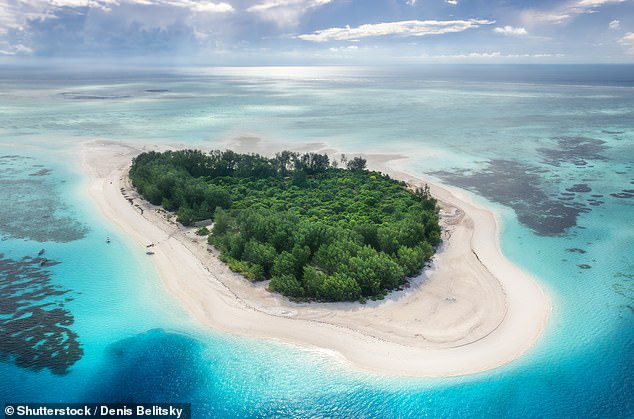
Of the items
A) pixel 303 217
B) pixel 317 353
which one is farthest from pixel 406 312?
pixel 303 217

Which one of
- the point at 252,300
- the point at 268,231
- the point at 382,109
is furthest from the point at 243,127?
the point at 252,300

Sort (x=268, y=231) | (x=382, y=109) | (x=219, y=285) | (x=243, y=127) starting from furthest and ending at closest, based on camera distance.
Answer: (x=382, y=109) < (x=243, y=127) < (x=268, y=231) < (x=219, y=285)

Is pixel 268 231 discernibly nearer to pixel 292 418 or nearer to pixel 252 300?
pixel 252 300

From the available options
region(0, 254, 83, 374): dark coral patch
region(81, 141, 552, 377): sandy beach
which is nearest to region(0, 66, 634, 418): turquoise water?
region(0, 254, 83, 374): dark coral patch

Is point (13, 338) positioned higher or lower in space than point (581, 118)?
lower

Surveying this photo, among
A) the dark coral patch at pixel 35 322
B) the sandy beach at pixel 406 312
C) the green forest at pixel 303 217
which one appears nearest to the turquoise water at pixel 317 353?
the dark coral patch at pixel 35 322
